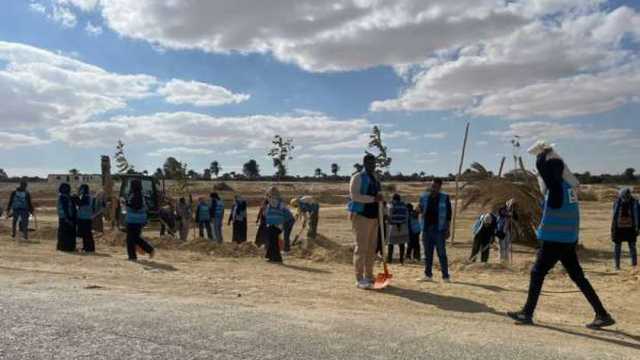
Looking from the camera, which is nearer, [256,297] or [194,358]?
[194,358]

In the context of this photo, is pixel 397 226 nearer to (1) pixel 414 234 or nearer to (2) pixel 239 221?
(1) pixel 414 234

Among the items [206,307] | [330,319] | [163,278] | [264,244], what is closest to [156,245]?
[264,244]

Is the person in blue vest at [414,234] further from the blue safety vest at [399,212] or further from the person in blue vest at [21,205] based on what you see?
the person in blue vest at [21,205]

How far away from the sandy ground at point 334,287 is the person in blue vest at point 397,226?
4.31 feet

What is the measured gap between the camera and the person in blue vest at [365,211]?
888 cm

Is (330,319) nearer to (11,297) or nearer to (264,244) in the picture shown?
(11,297)

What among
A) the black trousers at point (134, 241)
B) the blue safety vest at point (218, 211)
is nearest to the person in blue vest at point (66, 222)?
the black trousers at point (134, 241)

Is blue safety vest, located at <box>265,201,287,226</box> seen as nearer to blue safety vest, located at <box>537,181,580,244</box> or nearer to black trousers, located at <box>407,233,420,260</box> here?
black trousers, located at <box>407,233,420,260</box>

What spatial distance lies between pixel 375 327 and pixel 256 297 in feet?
8.24

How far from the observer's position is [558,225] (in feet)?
21.7

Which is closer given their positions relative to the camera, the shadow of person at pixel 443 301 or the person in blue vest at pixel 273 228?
the shadow of person at pixel 443 301

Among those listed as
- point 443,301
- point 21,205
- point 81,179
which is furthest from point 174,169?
point 443,301

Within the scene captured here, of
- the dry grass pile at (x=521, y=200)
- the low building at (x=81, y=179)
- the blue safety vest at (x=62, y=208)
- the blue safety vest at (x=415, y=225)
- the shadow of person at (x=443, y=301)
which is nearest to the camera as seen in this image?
the shadow of person at (x=443, y=301)

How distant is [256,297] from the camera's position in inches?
329
